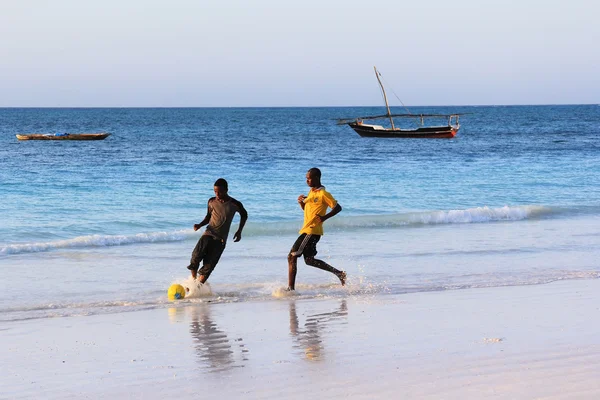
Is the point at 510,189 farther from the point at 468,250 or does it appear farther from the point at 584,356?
the point at 584,356

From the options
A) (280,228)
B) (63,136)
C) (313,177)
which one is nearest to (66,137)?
(63,136)

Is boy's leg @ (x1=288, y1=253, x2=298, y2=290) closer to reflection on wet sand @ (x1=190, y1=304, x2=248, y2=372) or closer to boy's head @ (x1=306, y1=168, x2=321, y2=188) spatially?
boy's head @ (x1=306, y1=168, x2=321, y2=188)

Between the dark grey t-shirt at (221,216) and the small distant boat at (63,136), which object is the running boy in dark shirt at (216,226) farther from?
the small distant boat at (63,136)

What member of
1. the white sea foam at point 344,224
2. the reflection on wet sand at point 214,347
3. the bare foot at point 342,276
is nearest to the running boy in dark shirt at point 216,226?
the reflection on wet sand at point 214,347

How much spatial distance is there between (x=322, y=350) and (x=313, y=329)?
947mm

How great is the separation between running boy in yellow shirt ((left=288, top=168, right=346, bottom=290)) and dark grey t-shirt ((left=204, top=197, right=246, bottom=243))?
0.77m

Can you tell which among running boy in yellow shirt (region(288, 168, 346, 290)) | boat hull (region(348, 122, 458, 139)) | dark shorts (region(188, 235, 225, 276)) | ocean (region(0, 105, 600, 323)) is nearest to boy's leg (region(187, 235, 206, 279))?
dark shorts (region(188, 235, 225, 276))

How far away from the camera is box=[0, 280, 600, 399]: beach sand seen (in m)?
5.68

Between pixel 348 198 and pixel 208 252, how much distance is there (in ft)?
45.1

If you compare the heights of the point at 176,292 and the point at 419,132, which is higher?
the point at 419,132

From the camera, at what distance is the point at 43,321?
8.37m

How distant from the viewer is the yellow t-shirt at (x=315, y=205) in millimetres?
9516

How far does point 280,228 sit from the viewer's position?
16.8 metres

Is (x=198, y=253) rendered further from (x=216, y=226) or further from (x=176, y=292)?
(x=176, y=292)
